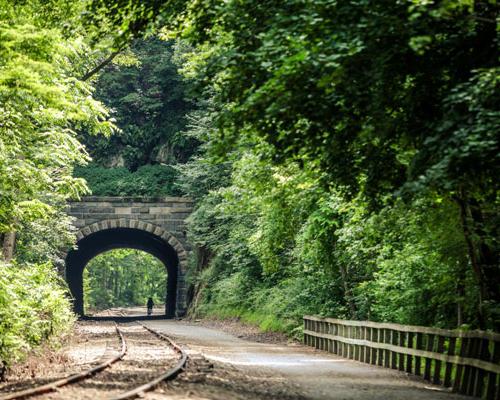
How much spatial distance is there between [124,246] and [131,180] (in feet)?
40.6

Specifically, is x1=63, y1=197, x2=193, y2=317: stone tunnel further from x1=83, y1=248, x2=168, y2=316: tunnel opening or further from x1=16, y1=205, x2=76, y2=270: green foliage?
x1=83, y1=248, x2=168, y2=316: tunnel opening

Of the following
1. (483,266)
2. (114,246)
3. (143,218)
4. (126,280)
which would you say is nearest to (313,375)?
(483,266)

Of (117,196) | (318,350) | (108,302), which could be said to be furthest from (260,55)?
(108,302)

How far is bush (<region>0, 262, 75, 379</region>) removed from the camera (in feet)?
35.6

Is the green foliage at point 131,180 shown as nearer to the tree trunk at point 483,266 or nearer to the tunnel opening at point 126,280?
the tunnel opening at point 126,280

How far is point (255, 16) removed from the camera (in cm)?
918

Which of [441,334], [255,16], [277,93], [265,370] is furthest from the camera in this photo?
[265,370]

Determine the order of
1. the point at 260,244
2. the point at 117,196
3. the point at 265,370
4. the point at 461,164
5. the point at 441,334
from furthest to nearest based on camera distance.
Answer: the point at 117,196 < the point at 260,244 < the point at 265,370 < the point at 441,334 < the point at 461,164

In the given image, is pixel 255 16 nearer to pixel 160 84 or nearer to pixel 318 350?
pixel 318 350

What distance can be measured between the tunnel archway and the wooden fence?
21.8m

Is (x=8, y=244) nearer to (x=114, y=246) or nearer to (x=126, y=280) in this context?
(x=114, y=246)

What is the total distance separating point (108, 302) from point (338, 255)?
202 feet

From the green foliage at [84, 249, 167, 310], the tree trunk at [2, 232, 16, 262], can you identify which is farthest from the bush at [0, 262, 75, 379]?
the green foliage at [84, 249, 167, 310]

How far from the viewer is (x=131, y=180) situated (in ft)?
133
